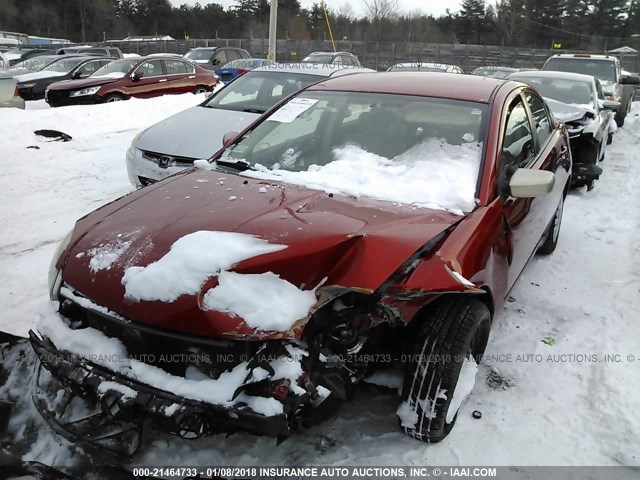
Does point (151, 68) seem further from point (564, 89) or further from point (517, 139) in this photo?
point (517, 139)

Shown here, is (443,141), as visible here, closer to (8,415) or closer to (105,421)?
(105,421)

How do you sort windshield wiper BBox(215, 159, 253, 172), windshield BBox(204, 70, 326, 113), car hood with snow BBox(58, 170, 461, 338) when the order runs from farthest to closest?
windshield BBox(204, 70, 326, 113), windshield wiper BBox(215, 159, 253, 172), car hood with snow BBox(58, 170, 461, 338)

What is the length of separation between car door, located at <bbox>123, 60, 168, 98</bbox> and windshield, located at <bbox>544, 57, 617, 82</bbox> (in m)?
9.56

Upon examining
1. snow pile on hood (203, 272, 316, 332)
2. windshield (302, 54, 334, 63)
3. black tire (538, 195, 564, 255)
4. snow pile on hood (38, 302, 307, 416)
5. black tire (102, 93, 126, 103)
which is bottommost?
black tire (538, 195, 564, 255)

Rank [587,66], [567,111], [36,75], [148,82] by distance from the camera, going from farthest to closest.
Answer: [36,75] → [148,82] → [587,66] → [567,111]

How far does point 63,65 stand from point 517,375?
1730 centimetres

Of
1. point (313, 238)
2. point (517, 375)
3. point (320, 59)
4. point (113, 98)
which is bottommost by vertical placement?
point (517, 375)

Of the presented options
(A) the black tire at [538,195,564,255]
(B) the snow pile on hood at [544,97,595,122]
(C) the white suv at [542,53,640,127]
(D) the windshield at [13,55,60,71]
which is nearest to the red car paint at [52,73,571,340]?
Answer: (A) the black tire at [538,195,564,255]

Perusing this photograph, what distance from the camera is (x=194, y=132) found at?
5965 millimetres

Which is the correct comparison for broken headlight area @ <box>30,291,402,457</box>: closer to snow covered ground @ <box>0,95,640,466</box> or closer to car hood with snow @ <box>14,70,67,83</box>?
snow covered ground @ <box>0,95,640,466</box>

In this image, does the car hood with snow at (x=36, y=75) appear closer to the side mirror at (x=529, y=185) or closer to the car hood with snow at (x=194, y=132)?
the car hood with snow at (x=194, y=132)

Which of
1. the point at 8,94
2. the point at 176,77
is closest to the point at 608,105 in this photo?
the point at 176,77

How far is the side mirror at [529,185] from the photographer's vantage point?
2773mm

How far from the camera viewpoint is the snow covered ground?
A: 2434 millimetres
